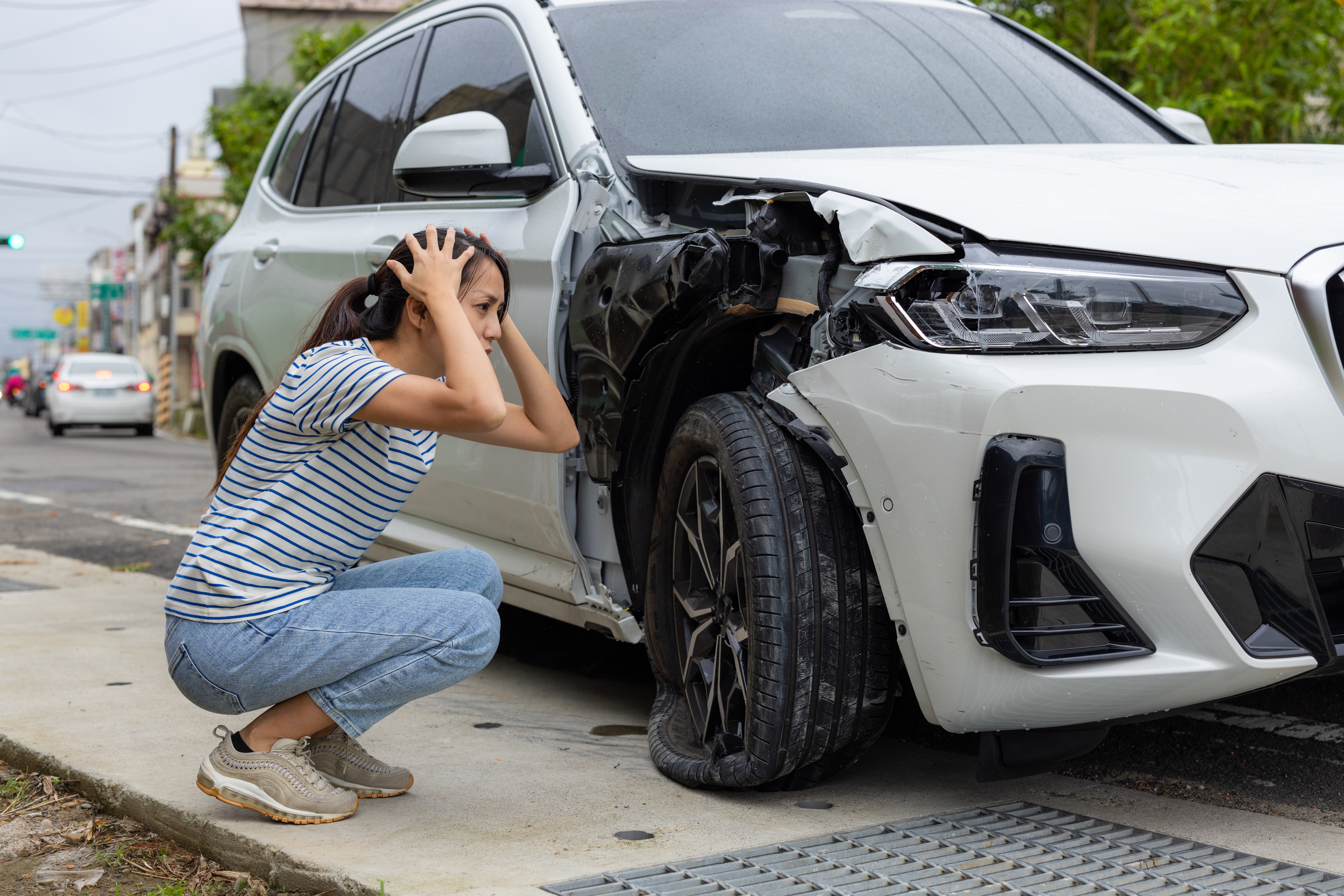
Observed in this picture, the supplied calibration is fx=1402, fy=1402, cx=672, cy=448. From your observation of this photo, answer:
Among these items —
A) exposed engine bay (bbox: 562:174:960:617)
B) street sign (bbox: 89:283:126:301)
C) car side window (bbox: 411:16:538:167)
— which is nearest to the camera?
exposed engine bay (bbox: 562:174:960:617)

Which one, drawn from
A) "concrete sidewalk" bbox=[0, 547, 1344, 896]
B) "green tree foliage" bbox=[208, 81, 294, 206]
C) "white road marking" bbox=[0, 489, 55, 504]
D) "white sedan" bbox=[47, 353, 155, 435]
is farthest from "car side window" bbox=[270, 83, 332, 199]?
"white sedan" bbox=[47, 353, 155, 435]

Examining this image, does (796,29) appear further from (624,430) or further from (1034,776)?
(1034,776)

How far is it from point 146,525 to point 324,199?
4.18 meters

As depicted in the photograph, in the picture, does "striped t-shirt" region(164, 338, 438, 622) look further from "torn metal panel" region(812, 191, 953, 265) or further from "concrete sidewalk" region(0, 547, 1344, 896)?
"torn metal panel" region(812, 191, 953, 265)

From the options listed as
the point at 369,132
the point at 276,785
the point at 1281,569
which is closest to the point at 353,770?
the point at 276,785

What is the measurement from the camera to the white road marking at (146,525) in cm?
753

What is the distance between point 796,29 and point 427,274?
4.86 ft

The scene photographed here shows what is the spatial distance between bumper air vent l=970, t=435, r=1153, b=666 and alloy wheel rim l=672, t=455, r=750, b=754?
1.64 ft

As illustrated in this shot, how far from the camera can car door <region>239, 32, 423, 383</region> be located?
160 inches

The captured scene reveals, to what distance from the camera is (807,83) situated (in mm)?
3346

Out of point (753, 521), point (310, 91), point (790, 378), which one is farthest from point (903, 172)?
point (310, 91)

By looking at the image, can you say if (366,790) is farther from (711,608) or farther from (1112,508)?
(1112,508)

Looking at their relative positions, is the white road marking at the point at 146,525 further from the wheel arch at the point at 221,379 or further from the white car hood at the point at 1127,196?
the white car hood at the point at 1127,196

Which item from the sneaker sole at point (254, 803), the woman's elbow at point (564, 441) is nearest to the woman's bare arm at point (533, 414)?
the woman's elbow at point (564, 441)
